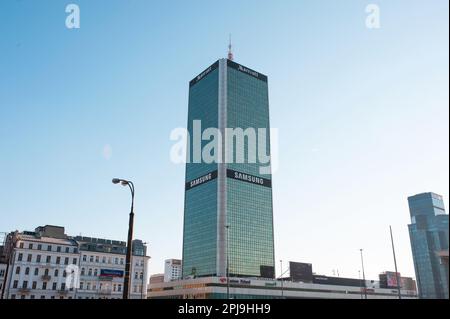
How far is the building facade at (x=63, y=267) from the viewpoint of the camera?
8900cm

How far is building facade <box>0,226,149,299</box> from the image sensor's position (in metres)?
89.0

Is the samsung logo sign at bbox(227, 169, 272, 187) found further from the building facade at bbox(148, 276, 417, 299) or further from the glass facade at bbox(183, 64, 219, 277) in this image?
the building facade at bbox(148, 276, 417, 299)

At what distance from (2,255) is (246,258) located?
107653mm

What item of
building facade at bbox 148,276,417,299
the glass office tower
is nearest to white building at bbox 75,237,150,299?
building facade at bbox 148,276,417,299

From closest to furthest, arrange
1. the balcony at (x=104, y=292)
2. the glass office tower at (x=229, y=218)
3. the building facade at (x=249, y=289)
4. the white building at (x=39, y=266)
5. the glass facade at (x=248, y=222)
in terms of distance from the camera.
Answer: the white building at (x=39, y=266)
the balcony at (x=104, y=292)
the building facade at (x=249, y=289)
the glass facade at (x=248, y=222)
the glass office tower at (x=229, y=218)

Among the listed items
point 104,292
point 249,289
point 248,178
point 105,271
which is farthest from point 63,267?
point 248,178

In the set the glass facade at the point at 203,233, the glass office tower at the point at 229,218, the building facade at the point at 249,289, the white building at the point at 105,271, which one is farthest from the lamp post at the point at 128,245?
the glass facade at the point at 203,233

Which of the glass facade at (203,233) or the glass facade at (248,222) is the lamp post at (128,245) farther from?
the glass facade at (203,233)

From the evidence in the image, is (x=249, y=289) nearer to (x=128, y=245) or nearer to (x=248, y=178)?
(x=248, y=178)

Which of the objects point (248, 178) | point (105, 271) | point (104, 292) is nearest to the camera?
point (104, 292)

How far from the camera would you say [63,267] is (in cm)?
9512

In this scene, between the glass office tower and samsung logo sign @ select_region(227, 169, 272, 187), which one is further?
samsung logo sign @ select_region(227, 169, 272, 187)
